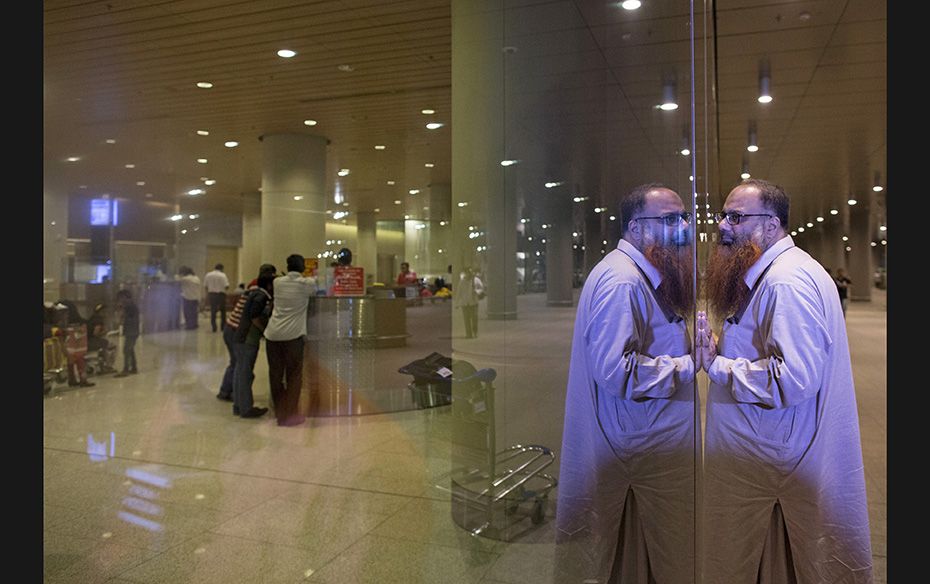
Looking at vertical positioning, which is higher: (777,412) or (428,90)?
(428,90)

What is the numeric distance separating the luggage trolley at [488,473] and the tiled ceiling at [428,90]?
88 centimetres

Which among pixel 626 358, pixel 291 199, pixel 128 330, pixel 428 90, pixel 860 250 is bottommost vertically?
pixel 128 330

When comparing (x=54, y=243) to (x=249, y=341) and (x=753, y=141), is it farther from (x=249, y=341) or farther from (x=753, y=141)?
(x=753, y=141)

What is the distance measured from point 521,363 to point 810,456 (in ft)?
2.95

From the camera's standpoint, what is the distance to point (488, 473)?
8.46ft

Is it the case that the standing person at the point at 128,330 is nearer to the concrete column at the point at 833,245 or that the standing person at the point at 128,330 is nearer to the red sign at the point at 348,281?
the red sign at the point at 348,281

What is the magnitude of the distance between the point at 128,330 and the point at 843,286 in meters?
9.45

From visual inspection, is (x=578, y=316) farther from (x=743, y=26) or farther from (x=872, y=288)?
(x=743, y=26)

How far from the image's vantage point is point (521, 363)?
79.8 inches

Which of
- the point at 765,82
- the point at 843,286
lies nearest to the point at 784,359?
the point at 843,286

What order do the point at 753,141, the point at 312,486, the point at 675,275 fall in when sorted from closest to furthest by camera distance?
the point at 675,275 < the point at 753,141 < the point at 312,486

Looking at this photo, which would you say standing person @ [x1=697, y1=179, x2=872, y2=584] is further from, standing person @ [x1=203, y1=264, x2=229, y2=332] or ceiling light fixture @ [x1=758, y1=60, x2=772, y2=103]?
standing person @ [x1=203, y1=264, x2=229, y2=332]

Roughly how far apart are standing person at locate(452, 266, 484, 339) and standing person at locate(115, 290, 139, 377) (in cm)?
736

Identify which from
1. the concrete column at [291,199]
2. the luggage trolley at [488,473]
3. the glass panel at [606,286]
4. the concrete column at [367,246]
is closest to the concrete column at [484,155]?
the glass panel at [606,286]
